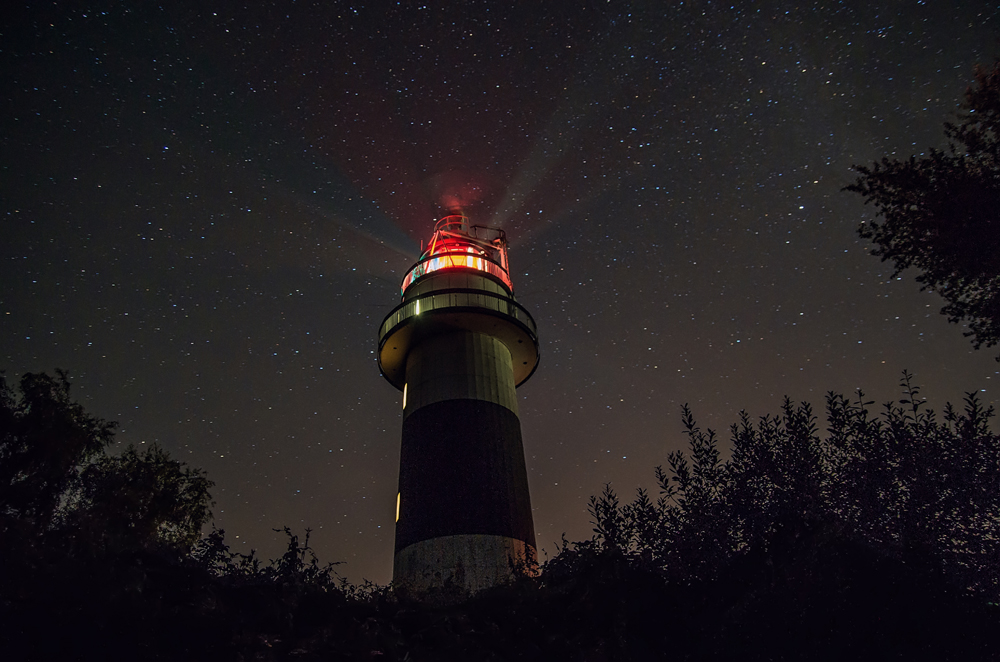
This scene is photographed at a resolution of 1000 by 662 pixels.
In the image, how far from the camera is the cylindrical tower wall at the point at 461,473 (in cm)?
1600

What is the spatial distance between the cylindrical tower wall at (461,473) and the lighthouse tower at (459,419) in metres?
0.03

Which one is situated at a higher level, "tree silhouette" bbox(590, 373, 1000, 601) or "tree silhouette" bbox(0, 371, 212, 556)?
"tree silhouette" bbox(0, 371, 212, 556)

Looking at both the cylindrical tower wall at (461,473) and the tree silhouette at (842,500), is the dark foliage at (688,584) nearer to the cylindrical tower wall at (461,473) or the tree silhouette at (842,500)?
the tree silhouette at (842,500)

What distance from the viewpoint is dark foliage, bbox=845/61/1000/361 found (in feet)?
36.0

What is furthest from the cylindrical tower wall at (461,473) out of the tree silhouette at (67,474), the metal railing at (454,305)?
the tree silhouette at (67,474)

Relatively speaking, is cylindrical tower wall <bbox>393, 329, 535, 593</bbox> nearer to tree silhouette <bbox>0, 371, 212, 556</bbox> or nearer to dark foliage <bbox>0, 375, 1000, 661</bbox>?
dark foliage <bbox>0, 375, 1000, 661</bbox>

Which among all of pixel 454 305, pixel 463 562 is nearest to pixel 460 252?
pixel 454 305

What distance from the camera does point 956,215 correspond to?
11211mm

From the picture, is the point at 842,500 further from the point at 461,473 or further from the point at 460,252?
the point at 460,252

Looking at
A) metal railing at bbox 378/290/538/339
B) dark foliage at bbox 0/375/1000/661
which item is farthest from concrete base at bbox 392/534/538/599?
metal railing at bbox 378/290/538/339

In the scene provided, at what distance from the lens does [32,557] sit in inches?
350

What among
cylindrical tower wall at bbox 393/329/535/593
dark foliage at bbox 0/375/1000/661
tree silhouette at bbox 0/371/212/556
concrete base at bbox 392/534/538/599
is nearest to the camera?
dark foliage at bbox 0/375/1000/661

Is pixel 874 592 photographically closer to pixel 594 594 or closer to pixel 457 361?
pixel 594 594

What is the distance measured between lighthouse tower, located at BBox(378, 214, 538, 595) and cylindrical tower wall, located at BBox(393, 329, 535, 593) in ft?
0.10
